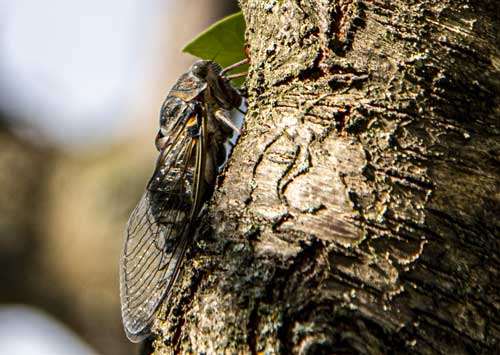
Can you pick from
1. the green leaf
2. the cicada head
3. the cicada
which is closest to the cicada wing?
the cicada

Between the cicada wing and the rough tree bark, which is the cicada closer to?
the cicada wing

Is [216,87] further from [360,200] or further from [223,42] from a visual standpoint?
[360,200]

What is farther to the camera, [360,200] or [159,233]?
[159,233]

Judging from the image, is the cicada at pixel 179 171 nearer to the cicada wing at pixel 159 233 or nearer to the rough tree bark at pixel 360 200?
the cicada wing at pixel 159 233

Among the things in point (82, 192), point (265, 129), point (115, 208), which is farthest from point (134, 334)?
point (82, 192)

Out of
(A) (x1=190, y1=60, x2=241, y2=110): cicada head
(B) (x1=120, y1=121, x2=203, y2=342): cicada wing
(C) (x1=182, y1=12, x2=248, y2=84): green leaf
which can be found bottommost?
(B) (x1=120, y1=121, x2=203, y2=342): cicada wing

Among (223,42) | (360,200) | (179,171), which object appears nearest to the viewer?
(360,200)

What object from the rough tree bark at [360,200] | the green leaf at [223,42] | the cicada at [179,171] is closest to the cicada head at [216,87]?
the cicada at [179,171]

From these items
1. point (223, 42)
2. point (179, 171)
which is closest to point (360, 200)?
point (223, 42)
